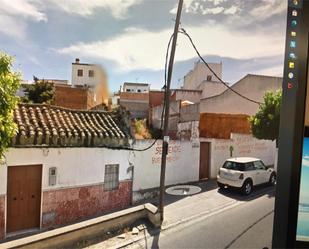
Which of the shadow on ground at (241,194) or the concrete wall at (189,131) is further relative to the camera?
the concrete wall at (189,131)

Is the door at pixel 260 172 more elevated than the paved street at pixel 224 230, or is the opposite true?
the door at pixel 260 172

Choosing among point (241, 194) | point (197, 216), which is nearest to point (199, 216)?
point (197, 216)

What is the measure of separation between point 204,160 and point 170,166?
23 centimetres

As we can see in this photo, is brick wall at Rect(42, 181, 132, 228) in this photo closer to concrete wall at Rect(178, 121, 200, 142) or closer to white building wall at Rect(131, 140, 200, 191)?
white building wall at Rect(131, 140, 200, 191)

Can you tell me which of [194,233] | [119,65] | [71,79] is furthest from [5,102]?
[194,233]

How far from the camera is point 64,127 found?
5.85 ft

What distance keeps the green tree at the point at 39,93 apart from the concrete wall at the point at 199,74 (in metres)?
0.77

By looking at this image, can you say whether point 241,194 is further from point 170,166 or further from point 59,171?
point 59,171

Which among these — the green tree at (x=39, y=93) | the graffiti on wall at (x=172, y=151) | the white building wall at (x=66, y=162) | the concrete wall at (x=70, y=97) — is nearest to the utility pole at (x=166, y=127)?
the graffiti on wall at (x=172, y=151)

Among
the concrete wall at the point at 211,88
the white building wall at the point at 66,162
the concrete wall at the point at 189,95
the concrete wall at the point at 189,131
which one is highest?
the concrete wall at the point at 211,88

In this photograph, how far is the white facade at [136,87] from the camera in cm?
152

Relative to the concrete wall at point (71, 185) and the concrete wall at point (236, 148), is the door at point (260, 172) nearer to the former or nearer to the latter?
the concrete wall at point (236, 148)

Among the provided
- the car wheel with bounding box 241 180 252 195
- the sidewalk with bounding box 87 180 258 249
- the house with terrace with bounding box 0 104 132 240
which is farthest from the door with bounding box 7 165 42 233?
the car wheel with bounding box 241 180 252 195

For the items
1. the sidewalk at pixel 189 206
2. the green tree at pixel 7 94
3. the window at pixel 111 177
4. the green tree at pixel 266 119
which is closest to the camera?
the green tree at pixel 7 94
